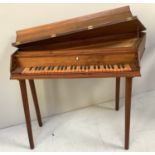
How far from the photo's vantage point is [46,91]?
2.33 m

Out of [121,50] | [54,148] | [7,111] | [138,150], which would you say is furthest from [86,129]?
[121,50]

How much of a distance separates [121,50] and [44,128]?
1.08 m

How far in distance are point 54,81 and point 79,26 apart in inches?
30.8

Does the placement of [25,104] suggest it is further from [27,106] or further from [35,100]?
[35,100]

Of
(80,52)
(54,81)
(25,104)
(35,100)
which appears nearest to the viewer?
(80,52)

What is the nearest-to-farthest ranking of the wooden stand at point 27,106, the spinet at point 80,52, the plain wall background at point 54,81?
the spinet at point 80,52, the wooden stand at point 27,106, the plain wall background at point 54,81

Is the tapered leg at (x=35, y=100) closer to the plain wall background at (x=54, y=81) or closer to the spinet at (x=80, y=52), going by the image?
the plain wall background at (x=54, y=81)

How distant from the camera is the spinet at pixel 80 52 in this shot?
1.62 m

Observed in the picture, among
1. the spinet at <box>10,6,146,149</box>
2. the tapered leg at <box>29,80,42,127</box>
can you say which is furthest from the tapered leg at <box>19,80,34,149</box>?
the tapered leg at <box>29,80,42,127</box>

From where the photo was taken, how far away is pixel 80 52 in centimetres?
166

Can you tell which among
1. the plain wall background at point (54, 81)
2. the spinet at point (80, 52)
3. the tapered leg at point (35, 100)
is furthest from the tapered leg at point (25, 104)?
the plain wall background at point (54, 81)

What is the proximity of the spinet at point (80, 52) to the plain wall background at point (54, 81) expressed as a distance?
201 millimetres

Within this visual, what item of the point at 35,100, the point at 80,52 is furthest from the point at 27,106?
the point at 80,52

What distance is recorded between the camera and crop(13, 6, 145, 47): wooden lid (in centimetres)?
165
